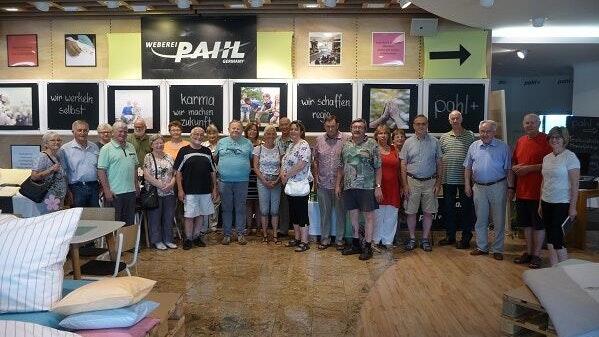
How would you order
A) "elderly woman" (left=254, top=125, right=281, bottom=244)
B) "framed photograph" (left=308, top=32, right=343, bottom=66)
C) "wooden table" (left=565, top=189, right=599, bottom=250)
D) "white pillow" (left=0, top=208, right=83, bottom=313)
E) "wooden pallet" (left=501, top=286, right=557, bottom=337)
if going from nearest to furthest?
"white pillow" (left=0, top=208, right=83, bottom=313) → "wooden pallet" (left=501, top=286, right=557, bottom=337) → "elderly woman" (left=254, top=125, right=281, bottom=244) → "wooden table" (left=565, top=189, right=599, bottom=250) → "framed photograph" (left=308, top=32, right=343, bottom=66)

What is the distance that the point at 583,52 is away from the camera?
→ 853 centimetres

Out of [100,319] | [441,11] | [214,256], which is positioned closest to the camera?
[100,319]

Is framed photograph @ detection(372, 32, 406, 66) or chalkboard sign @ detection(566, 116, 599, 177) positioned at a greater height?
framed photograph @ detection(372, 32, 406, 66)

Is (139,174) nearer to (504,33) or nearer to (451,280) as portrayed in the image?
(451,280)

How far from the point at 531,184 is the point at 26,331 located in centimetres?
490

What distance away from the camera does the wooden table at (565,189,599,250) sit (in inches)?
250

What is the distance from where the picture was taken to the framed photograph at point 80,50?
7531mm

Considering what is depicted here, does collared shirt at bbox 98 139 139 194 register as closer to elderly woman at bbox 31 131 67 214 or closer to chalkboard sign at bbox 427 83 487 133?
elderly woman at bbox 31 131 67 214

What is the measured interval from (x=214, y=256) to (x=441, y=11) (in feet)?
13.3

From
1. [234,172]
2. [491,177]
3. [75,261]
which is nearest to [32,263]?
[75,261]

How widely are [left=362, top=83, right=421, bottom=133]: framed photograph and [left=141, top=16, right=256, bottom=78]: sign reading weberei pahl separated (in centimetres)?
170

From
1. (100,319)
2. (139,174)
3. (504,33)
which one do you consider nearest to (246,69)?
(139,174)

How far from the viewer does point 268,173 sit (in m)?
6.18

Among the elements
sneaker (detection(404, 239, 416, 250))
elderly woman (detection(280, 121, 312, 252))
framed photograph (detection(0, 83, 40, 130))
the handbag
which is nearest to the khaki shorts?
sneaker (detection(404, 239, 416, 250))
